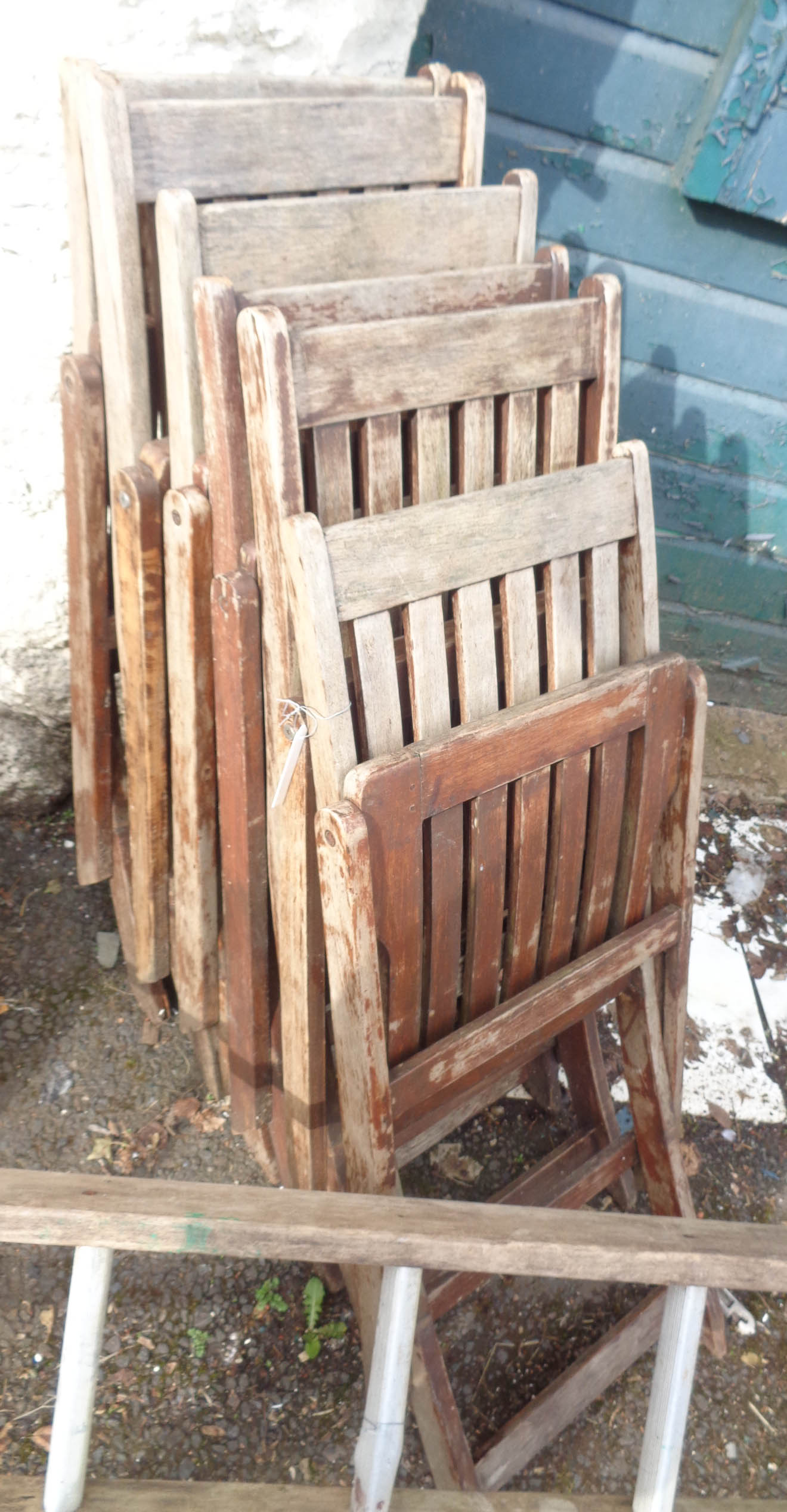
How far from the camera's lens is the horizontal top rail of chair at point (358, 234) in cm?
158

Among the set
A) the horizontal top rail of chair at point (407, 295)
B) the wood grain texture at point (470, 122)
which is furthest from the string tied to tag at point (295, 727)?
the wood grain texture at point (470, 122)

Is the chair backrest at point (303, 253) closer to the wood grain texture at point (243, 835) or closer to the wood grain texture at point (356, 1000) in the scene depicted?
the wood grain texture at point (243, 835)

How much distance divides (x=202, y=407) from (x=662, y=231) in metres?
1.83

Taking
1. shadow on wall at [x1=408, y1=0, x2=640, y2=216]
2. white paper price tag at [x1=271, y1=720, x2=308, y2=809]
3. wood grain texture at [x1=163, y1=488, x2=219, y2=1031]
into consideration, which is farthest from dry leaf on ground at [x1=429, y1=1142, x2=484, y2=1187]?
shadow on wall at [x1=408, y1=0, x2=640, y2=216]

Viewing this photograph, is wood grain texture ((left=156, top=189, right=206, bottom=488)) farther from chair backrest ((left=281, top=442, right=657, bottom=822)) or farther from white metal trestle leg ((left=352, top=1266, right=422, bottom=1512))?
white metal trestle leg ((left=352, top=1266, right=422, bottom=1512))

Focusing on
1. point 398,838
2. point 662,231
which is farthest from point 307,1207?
point 662,231

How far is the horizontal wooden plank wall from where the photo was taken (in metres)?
2.55

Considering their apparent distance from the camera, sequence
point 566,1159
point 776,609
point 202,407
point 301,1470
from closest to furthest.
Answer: point 202,407 → point 301,1470 → point 566,1159 → point 776,609

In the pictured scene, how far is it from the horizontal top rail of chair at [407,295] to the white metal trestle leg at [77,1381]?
1.23m

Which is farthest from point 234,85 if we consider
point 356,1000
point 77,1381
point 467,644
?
point 77,1381

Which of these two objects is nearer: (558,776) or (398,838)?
(398,838)

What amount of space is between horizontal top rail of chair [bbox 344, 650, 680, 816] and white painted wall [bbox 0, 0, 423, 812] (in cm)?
142

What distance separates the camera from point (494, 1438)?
1922 millimetres

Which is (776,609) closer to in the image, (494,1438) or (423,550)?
(423,550)
